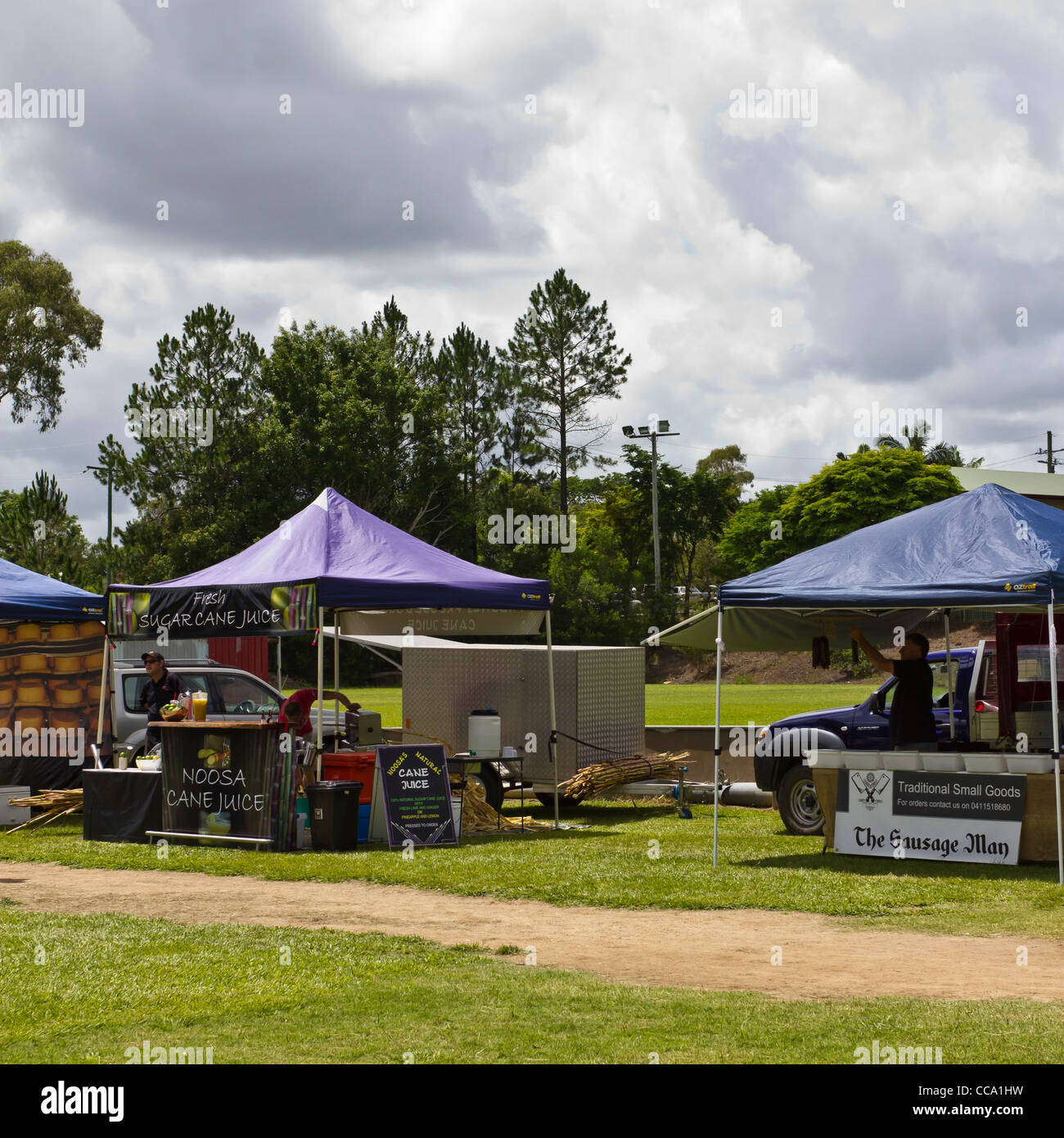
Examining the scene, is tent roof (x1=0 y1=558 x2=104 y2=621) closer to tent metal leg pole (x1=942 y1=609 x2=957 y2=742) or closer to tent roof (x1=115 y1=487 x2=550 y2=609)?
tent roof (x1=115 y1=487 x2=550 y2=609)

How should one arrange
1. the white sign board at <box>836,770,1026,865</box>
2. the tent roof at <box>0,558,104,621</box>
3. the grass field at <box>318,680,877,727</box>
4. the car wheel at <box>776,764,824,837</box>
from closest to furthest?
1. the white sign board at <box>836,770,1026,865</box>
2. the car wheel at <box>776,764,824,837</box>
3. the tent roof at <box>0,558,104,621</box>
4. the grass field at <box>318,680,877,727</box>

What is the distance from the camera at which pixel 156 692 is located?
16.3 meters

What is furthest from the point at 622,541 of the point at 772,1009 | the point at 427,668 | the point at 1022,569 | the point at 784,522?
the point at 772,1009

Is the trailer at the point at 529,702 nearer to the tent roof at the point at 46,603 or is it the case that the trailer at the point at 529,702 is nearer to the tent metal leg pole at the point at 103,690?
the tent metal leg pole at the point at 103,690

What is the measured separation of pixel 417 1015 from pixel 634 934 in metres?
3.12

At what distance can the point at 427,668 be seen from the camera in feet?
62.6

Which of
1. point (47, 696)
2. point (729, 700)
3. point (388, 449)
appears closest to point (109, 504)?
point (388, 449)

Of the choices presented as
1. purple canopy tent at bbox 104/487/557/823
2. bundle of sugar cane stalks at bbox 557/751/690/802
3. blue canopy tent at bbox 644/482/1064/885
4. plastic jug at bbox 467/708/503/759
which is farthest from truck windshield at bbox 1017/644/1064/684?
plastic jug at bbox 467/708/503/759

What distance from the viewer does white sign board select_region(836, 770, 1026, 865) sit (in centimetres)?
1296

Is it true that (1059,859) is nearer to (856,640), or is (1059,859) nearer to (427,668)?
(856,640)

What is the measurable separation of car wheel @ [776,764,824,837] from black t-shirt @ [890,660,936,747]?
1.69 metres

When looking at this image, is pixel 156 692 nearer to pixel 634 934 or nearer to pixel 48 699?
pixel 48 699

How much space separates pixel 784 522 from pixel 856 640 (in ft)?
191

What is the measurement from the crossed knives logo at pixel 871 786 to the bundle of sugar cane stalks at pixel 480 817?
162 inches
